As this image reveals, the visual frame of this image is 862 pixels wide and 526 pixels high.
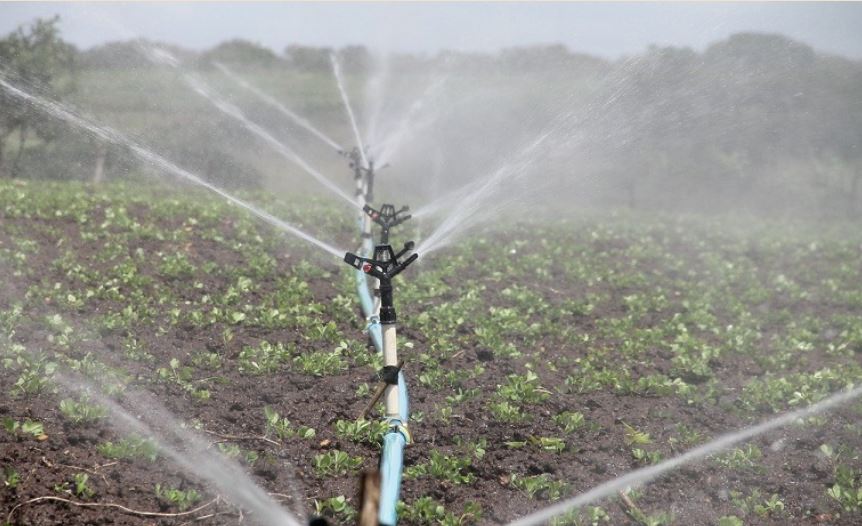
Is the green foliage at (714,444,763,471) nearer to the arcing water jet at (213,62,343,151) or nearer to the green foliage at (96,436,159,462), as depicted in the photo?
the green foliage at (96,436,159,462)

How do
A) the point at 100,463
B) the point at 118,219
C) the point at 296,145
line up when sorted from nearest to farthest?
the point at 100,463
the point at 118,219
the point at 296,145

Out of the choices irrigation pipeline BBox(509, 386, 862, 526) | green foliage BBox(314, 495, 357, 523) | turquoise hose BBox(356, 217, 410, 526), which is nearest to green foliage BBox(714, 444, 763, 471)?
irrigation pipeline BBox(509, 386, 862, 526)

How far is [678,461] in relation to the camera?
6277mm

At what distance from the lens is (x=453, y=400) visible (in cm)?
694

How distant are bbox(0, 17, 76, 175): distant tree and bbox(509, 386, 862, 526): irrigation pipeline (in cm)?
1970

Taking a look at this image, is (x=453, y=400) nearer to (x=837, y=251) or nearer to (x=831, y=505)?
(x=831, y=505)

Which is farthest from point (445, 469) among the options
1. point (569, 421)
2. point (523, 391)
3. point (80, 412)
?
point (80, 412)

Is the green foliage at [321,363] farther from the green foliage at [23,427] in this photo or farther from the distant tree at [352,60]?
the distant tree at [352,60]

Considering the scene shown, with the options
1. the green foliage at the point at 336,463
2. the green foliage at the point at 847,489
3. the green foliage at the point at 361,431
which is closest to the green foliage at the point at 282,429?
the green foliage at the point at 361,431

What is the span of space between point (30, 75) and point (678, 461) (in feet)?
71.1

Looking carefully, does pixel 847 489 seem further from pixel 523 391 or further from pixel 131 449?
pixel 131 449

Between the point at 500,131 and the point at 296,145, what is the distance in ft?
35.7

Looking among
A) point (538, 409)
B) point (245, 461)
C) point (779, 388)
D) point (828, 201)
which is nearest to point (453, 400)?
point (538, 409)

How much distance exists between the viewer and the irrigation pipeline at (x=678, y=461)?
213 inches
